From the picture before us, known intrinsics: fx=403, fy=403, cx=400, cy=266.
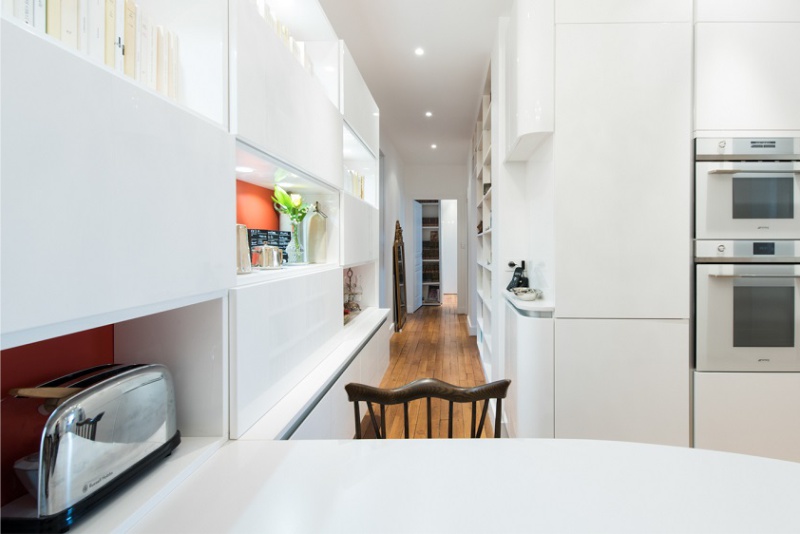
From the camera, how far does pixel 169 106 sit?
2.95 ft

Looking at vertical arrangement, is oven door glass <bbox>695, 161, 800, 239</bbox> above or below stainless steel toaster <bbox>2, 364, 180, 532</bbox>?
above

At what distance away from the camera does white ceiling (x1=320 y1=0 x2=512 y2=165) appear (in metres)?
2.93

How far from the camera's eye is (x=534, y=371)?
1.98 meters

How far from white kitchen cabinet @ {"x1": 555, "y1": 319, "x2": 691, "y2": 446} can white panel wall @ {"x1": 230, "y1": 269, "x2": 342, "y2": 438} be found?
1192 millimetres

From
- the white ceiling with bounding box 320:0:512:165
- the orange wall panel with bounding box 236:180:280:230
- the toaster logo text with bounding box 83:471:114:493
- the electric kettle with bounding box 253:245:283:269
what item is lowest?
the toaster logo text with bounding box 83:471:114:493

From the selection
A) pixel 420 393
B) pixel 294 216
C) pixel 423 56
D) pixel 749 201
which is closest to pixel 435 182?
pixel 423 56

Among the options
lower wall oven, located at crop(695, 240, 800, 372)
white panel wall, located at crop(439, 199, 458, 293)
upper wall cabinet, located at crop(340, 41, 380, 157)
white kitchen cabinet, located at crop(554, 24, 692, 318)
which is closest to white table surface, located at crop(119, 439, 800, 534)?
white kitchen cabinet, located at crop(554, 24, 692, 318)

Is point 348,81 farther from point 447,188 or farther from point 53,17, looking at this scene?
point 447,188

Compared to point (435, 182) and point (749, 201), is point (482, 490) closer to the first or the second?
point (749, 201)

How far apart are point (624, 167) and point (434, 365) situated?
3.02 m

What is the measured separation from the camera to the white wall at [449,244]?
10.0 meters

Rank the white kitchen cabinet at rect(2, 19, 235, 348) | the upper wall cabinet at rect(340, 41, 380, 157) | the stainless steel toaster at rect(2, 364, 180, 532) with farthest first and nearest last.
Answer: the upper wall cabinet at rect(340, 41, 380, 157), the stainless steel toaster at rect(2, 364, 180, 532), the white kitchen cabinet at rect(2, 19, 235, 348)

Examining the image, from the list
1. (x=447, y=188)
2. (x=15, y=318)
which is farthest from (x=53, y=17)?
(x=447, y=188)

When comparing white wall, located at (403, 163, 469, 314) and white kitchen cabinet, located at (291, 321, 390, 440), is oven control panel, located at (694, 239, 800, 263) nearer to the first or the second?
white kitchen cabinet, located at (291, 321, 390, 440)
